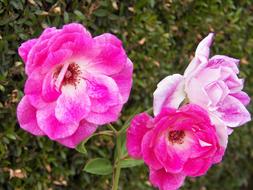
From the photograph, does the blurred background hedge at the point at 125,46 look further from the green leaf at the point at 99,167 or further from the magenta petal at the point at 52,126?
the magenta petal at the point at 52,126

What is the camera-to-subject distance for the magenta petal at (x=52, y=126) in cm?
131

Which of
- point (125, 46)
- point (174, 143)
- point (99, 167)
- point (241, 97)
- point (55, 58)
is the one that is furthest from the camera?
point (125, 46)

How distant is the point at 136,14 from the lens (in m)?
2.42

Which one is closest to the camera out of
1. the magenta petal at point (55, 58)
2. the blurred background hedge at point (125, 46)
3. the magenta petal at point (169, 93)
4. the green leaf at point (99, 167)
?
the magenta petal at point (55, 58)

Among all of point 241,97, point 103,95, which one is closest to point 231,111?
point 241,97

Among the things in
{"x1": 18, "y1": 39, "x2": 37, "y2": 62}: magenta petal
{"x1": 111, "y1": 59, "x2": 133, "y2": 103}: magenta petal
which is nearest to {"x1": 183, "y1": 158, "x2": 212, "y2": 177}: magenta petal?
{"x1": 111, "y1": 59, "x2": 133, "y2": 103}: magenta petal

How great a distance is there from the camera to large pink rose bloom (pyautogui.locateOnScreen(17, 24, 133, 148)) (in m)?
1.30

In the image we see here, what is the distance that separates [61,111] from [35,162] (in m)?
0.96

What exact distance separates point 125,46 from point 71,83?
108cm

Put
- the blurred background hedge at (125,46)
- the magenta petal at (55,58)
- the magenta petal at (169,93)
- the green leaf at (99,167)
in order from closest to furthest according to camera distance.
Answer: the magenta petal at (55,58) → the magenta petal at (169,93) → the green leaf at (99,167) → the blurred background hedge at (125,46)

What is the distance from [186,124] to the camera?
1367 mm

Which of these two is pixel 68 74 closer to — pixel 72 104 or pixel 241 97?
pixel 72 104

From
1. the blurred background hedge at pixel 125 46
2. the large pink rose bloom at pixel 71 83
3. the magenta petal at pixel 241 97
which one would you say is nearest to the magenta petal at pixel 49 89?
the large pink rose bloom at pixel 71 83

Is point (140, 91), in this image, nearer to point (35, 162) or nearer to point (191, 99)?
point (35, 162)
